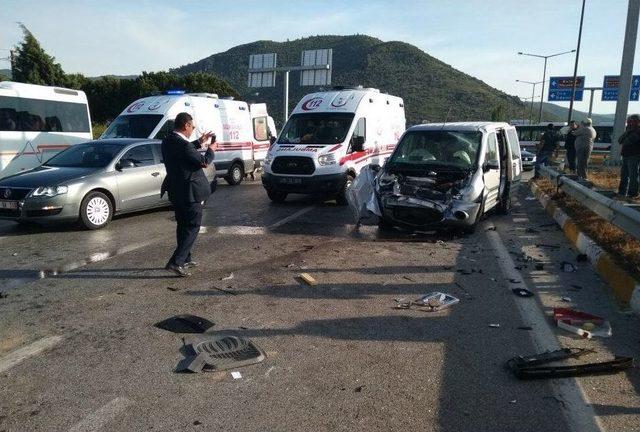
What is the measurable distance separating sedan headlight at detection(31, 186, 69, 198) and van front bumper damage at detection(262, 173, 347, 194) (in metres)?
4.45

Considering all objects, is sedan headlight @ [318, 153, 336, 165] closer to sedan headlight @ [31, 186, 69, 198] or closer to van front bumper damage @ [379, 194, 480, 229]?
van front bumper damage @ [379, 194, 480, 229]

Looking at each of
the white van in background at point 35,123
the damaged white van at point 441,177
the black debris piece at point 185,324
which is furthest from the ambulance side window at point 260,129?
the black debris piece at point 185,324

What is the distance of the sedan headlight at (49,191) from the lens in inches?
325

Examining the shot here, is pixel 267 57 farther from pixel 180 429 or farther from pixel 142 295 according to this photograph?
pixel 180 429

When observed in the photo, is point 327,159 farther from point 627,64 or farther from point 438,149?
point 627,64

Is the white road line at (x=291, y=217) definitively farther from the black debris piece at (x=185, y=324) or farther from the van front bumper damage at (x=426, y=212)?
the black debris piece at (x=185, y=324)

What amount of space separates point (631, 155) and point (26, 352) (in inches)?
469

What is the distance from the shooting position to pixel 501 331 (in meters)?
4.48

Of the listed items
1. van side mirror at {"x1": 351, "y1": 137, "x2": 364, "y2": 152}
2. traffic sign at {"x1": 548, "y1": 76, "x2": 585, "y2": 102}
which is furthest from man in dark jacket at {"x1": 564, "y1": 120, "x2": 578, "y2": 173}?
traffic sign at {"x1": 548, "y1": 76, "x2": 585, "y2": 102}

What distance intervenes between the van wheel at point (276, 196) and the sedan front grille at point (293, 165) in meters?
0.70

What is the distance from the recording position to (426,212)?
825 cm

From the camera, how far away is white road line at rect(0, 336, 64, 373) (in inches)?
149

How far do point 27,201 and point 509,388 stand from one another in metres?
7.85

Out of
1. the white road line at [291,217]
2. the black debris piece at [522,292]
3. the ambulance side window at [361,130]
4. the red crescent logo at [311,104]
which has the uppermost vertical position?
the red crescent logo at [311,104]
